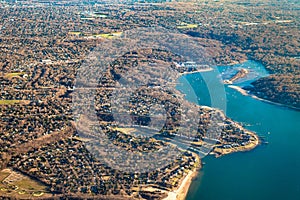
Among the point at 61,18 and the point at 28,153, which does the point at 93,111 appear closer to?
the point at 28,153

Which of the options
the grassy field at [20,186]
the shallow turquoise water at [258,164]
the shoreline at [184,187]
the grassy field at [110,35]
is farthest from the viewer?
the grassy field at [110,35]

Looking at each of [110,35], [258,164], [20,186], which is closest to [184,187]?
[258,164]

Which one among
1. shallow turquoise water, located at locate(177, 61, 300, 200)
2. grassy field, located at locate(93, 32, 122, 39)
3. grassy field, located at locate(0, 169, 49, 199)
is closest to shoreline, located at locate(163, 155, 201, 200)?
shallow turquoise water, located at locate(177, 61, 300, 200)

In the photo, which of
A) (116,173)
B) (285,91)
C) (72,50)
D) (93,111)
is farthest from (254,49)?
(116,173)

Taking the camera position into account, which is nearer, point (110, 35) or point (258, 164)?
point (258, 164)

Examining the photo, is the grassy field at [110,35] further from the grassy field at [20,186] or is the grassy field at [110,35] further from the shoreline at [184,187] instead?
the grassy field at [20,186]

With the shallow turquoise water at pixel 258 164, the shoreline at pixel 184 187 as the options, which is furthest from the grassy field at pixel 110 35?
the shoreline at pixel 184 187

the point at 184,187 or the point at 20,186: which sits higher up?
the point at 184,187

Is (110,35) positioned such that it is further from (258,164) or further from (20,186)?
(20,186)
